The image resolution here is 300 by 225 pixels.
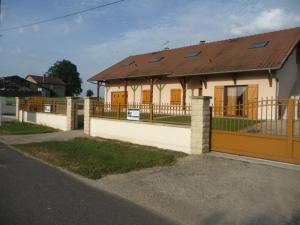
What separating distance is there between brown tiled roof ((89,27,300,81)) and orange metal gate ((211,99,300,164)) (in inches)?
283

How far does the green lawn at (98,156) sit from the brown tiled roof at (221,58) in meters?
8.45

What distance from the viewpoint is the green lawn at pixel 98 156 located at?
8973mm

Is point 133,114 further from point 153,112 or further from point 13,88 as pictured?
point 13,88

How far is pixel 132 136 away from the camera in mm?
13477

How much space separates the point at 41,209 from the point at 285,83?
52.9ft

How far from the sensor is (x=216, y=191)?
22.5 feet

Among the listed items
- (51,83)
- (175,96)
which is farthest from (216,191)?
(51,83)

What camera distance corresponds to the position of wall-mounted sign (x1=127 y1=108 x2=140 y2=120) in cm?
1334

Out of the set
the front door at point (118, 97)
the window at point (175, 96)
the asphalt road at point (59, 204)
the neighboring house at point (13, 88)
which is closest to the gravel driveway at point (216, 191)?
the asphalt road at point (59, 204)

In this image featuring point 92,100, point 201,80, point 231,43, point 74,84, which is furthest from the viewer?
point 74,84

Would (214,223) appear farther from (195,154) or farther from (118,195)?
(195,154)

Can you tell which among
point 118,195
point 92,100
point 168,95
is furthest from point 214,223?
point 168,95

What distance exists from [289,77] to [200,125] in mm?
10790

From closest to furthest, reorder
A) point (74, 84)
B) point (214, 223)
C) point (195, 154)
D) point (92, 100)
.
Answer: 1. point (214, 223)
2. point (195, 154)
3. point (92, 100)
4. point (74, 84)
